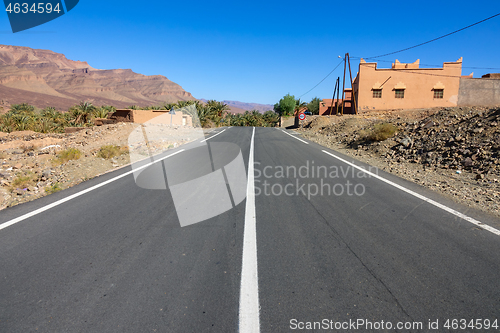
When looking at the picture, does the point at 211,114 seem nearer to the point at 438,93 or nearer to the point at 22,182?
the point at 438,93

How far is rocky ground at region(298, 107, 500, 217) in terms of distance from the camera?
5.82 metres

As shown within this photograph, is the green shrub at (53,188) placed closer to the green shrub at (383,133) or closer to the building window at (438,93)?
the green shrub at (383,133)

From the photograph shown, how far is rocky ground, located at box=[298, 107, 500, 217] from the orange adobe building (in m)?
20.3

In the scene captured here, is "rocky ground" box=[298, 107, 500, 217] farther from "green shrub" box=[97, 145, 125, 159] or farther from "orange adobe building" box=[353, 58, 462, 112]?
"orange adobe building" box=[353, 58, 462, 112]

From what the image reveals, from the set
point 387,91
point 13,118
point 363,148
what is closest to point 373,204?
point 363,148

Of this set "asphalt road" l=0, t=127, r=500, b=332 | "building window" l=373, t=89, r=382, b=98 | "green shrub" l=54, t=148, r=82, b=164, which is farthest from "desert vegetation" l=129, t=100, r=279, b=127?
"asphalt road" l=0, t=127, r=500, b=332

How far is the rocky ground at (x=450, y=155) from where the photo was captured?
229 inches

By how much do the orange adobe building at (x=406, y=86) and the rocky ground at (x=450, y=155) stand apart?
66.7ft

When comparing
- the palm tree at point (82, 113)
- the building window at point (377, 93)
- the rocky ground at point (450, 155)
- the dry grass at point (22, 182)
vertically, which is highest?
the palm tree at point (82, 113)

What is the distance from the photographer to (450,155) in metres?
8.61

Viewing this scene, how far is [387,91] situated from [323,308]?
116 feet

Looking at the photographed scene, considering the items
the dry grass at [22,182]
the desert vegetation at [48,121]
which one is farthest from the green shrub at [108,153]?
Result: the desert vegetation at [48,121]

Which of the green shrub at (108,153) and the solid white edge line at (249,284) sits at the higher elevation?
the green shrub at (108,153)

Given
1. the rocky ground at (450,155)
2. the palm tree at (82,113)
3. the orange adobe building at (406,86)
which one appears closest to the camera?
the rocky ground at (450,155)
